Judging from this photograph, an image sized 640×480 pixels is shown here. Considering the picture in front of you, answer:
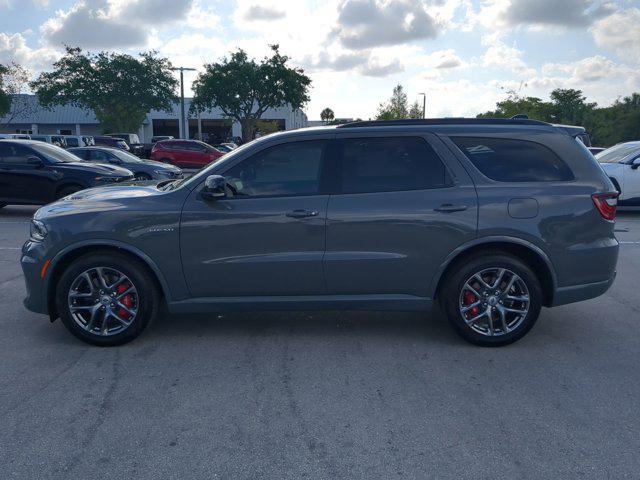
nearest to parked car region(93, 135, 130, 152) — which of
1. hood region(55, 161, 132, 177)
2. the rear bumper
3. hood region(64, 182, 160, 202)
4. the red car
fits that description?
the red car

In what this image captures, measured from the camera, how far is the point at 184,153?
3105 centimetres

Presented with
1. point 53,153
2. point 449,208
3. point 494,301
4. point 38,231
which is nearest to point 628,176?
point 494,301

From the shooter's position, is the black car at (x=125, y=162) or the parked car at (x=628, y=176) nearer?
the parked car at (x=628, y=176)

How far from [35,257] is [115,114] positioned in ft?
160

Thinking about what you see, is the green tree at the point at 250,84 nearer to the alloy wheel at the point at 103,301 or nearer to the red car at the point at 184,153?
the red car at the point at 184,153

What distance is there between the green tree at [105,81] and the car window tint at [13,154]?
35674mm

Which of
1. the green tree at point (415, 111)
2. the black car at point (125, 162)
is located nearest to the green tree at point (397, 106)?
the green tree at point (415, 111)

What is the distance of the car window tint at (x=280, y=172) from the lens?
488 centimetres

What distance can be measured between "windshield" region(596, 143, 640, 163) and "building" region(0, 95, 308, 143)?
5046 centimetres

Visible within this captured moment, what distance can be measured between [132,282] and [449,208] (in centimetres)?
261

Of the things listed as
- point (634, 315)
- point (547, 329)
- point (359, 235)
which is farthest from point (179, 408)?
point (634, 315)

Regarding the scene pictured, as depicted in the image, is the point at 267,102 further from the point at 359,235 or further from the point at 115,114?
the point at 359,235

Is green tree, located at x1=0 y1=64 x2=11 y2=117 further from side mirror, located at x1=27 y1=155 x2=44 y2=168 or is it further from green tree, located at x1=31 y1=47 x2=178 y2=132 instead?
side mirror, located at x1=27 y1=155 x2=44 y2=168

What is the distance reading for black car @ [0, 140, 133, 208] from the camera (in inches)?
491
